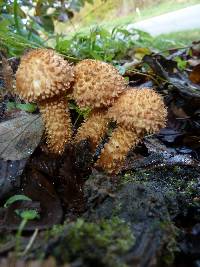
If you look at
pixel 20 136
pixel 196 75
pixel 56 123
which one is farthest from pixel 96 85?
pixel 196 75

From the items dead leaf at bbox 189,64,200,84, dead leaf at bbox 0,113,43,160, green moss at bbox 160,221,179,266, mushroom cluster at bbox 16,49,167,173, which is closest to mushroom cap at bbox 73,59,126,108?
mushroom cluster at bbox 16,49,167,173

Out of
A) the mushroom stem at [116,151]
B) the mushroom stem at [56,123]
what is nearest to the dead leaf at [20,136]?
the mushroom stem at [56,123]

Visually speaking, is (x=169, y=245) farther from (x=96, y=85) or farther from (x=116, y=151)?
(x=96, y=85)

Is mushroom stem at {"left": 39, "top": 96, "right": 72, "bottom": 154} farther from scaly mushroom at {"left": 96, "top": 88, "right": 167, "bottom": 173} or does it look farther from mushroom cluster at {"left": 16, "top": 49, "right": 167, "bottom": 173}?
scaly mushroom at {"left": 96, "top": 88, "right": 167, "bottom": 173}

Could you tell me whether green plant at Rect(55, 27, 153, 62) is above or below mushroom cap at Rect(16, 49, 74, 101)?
below

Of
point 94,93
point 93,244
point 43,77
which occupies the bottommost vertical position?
point 93,244

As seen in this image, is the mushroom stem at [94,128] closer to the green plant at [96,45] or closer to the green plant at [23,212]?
the green plant at [23,212]
